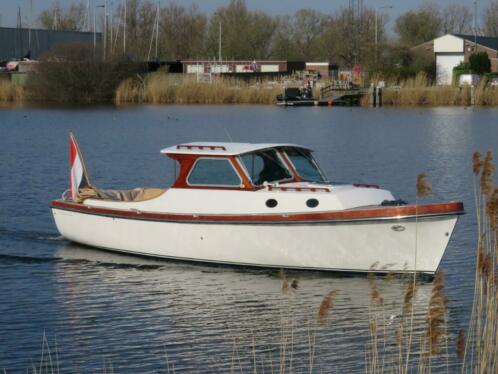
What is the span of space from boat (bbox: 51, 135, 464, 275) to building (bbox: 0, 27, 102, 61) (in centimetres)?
10324

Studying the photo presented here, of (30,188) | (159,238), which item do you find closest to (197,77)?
(30,188)

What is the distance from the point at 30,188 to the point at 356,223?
16.3m

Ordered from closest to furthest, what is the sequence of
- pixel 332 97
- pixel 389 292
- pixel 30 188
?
1. pixel 389 292
2. pixel 30 188
3. pixel 332 97

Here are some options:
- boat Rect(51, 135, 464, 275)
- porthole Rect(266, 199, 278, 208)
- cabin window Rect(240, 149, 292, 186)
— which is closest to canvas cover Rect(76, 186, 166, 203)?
boat Rect(51, 135, 464, 275)

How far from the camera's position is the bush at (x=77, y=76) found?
285ft

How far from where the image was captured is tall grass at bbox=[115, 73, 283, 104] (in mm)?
82375

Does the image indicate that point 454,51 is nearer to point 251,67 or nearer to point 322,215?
point 251,67

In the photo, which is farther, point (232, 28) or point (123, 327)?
point (232, 28)

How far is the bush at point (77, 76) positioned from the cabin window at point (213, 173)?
67.5m

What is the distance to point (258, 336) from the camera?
612 inches

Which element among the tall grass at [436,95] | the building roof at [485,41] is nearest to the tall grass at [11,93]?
the tall grass at [436,95]

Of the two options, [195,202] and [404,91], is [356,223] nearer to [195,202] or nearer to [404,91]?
[195,202]

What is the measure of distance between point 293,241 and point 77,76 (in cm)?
7088

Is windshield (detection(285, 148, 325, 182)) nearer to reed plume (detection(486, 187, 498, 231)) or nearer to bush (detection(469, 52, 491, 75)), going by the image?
reed plume (detection(486, 187, 498, 231))
